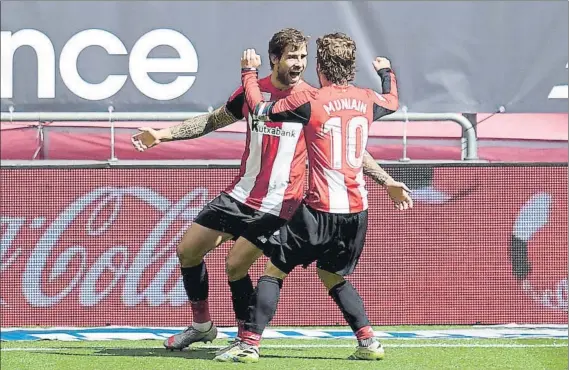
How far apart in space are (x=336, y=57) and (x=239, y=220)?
1.19 m

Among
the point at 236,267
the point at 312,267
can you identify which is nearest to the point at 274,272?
the point at 236,267

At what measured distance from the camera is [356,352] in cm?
722

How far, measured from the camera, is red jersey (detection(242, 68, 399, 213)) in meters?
6.84

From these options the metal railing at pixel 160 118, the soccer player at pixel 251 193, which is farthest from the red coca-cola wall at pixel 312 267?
the soccer player at pixel 251 193

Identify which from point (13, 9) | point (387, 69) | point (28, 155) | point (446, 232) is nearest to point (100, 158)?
point (28, 155)

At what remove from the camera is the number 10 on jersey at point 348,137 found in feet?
22.6

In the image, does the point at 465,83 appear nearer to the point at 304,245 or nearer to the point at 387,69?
the point at 387,69

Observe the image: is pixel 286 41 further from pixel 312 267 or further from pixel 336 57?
pixel 312 267

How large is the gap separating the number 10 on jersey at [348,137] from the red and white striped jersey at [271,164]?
0.53 m

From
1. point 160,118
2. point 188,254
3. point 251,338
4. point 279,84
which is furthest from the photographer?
point 160,118

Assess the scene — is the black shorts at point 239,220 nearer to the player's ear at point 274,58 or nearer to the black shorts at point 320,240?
the black shorts at point 320,240

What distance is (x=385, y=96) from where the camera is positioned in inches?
281

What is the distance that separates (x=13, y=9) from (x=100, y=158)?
1377 mm

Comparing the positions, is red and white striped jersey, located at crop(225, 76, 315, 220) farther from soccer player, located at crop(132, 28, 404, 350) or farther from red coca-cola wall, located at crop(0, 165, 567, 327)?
red coca-cola wall, located at crop(0, 165, 567, 327)
